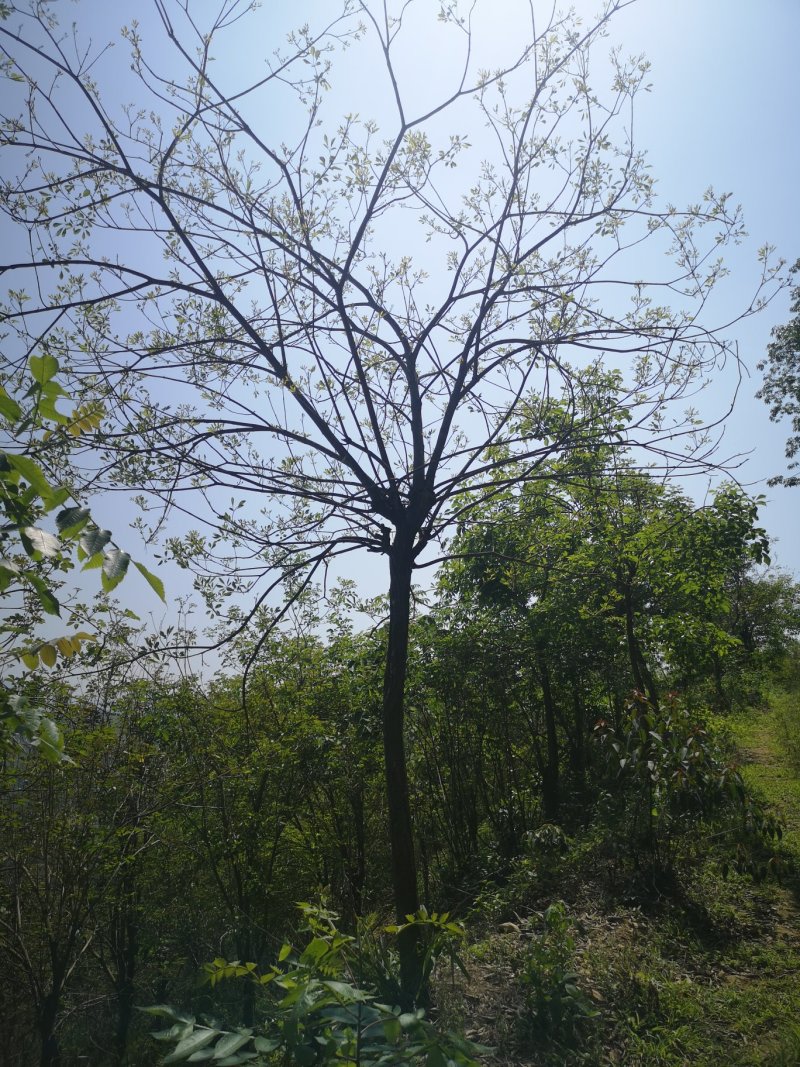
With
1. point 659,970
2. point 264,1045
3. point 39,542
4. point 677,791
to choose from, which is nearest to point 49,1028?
point 659,970

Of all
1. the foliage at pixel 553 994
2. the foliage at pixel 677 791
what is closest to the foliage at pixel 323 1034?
the foliage at pixel 553 994

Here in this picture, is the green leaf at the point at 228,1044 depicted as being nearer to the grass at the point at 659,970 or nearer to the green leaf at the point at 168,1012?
the green leaf at the point at 168,1012

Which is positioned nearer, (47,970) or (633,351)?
(633,351)

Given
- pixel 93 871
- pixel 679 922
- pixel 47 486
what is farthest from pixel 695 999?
pixel 93 871

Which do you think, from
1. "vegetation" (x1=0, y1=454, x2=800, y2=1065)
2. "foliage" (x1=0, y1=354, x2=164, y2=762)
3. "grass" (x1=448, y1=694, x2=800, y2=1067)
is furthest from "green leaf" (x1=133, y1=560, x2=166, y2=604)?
"grass" (x1=448, y1=694, x2=800, y2=1067)

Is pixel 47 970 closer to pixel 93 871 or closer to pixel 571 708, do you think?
pixel 93 871

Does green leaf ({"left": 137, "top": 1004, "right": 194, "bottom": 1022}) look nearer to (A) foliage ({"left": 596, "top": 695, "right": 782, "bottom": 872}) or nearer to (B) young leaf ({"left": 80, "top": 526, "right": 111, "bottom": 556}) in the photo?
(B) young leaf ({"left": 80, "top": 526, "right": 111, "bottom": 556})

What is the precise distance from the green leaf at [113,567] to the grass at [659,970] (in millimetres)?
2770

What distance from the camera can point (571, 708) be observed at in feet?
27.4

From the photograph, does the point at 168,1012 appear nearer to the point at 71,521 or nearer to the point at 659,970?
the point at 71,521

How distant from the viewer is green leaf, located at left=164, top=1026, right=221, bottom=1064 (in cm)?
148

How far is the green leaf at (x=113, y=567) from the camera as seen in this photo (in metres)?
1.38

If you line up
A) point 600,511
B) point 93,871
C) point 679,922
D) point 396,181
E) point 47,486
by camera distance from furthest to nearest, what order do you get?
point 600,511, point 93,871, point 679,922, point 396,181, point 47,486

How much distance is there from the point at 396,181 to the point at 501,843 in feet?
19.1
